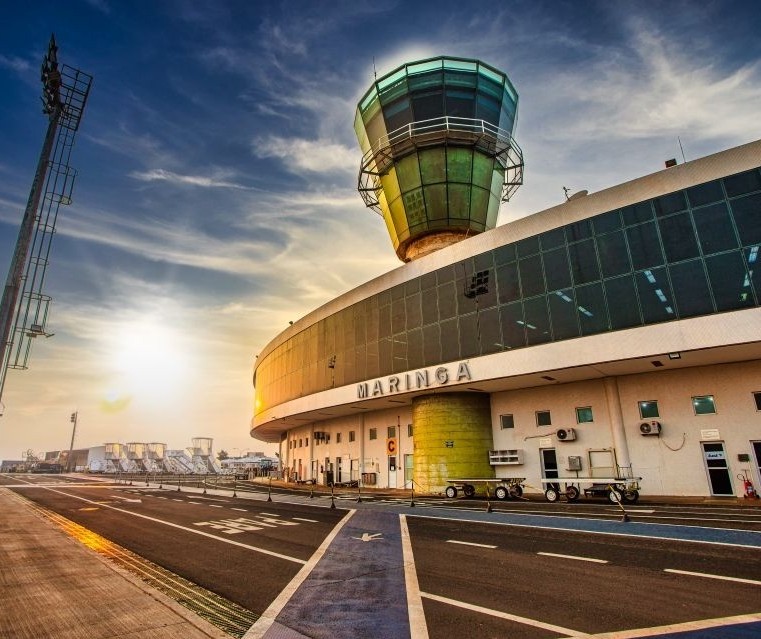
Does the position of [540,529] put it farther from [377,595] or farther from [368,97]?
[368,97]

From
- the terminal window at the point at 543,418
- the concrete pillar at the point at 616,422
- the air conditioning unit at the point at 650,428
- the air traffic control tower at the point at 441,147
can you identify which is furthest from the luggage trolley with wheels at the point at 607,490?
the air traffic control tower at the point at 441,147

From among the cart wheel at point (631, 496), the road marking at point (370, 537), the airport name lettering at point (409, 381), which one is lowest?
the road marking at point (370, 537)

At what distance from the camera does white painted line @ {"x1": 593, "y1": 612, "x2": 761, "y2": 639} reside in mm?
5656

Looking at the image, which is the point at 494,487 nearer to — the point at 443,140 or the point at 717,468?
the point at 717,468

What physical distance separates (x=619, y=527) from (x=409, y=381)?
731 inches

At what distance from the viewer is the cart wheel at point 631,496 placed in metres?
21.2

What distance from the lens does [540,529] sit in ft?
46.3

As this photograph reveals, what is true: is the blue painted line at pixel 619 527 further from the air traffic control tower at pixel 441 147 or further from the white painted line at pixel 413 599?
the air traffic control tower at pixel 441 147

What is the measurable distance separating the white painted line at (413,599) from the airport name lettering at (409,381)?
17.4 metres

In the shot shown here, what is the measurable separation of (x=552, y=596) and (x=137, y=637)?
617 centimetres

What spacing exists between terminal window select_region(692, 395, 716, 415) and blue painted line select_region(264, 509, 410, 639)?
63.7 feet

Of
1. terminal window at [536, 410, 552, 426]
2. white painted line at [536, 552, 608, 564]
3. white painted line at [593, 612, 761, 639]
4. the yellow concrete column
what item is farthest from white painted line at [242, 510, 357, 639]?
terminal window at [536, 410, 552, 426]

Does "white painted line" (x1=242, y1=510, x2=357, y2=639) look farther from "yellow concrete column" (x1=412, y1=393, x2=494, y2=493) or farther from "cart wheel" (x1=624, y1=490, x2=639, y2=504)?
"yellow concrete column" (x1=412, y1=393, x2=494, y2=493)

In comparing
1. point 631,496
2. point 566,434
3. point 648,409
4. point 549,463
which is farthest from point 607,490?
point 549,463
